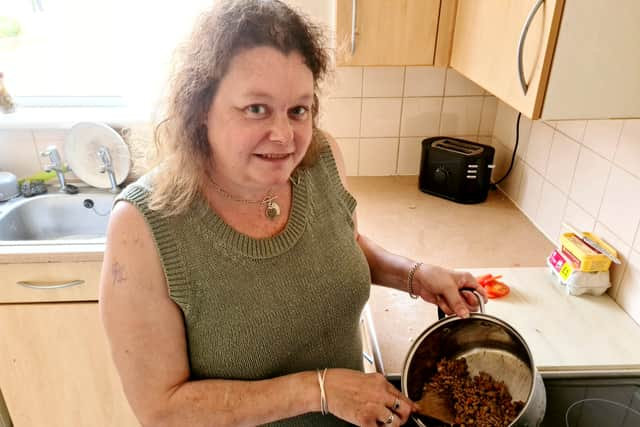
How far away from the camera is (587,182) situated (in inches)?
50.7

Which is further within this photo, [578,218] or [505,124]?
[505,124]

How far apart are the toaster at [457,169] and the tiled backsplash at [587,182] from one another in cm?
12

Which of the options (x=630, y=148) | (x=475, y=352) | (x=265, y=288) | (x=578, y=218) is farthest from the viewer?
(x=578, y=218)

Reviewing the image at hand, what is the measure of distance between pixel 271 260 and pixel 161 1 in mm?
1242

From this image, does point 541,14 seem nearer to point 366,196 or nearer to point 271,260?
point 271,260

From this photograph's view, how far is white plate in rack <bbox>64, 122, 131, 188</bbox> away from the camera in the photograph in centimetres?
176

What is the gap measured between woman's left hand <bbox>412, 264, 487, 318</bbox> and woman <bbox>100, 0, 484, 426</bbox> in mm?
201

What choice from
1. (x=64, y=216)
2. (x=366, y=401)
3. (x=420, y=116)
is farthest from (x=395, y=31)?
(x=64, y=216)

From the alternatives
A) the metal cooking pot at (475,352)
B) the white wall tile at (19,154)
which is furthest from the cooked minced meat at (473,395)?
the white wall tile at (19,154)

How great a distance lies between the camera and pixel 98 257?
1434 millimetres

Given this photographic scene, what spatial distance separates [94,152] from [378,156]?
3.31 feet

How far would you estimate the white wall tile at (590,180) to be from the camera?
1.22m

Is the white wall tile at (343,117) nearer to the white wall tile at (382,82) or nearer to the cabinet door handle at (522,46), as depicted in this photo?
the white wall tile at (382,82)

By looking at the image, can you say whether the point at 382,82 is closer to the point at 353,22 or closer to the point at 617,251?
the point at 353,22
